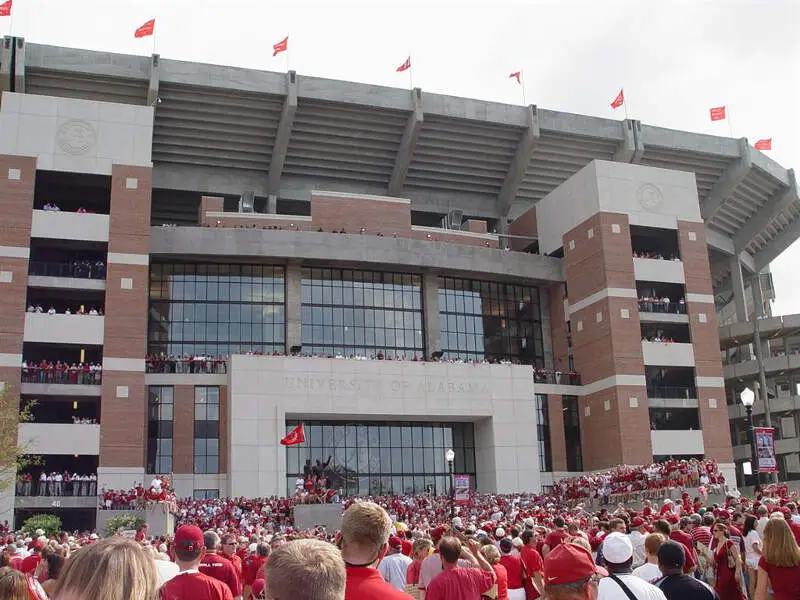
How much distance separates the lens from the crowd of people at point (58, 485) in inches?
1887

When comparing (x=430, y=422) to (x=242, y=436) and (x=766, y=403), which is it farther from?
(x=766, y=403)

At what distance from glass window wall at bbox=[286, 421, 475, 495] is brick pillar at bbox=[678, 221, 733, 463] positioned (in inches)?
612

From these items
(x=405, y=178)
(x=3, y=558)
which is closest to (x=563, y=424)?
(x=405, y=178)

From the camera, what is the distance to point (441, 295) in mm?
64000

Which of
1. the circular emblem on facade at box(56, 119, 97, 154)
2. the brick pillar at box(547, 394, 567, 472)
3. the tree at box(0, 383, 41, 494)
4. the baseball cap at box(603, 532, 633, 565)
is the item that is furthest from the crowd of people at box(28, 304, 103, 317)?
the baseball cap at box(603, 532, 633, 565)

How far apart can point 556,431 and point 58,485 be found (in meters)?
30.6

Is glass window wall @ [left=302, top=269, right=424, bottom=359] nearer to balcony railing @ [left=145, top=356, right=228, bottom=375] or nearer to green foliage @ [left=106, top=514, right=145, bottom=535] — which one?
balcony railing @ [left=145, top=356, right=228, bottom=375]

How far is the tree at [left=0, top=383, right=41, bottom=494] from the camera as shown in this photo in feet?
144

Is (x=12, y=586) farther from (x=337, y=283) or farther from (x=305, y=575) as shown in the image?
(x=337, y=283)

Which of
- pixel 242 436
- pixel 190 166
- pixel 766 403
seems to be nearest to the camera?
pixel 242 436

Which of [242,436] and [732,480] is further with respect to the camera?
[732,480]

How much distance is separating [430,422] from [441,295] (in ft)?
30.7

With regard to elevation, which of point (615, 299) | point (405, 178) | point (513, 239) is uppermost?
point (405, 178)

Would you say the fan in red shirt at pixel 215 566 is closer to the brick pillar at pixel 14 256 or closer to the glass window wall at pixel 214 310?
the brick pillar at pixel 14 256
